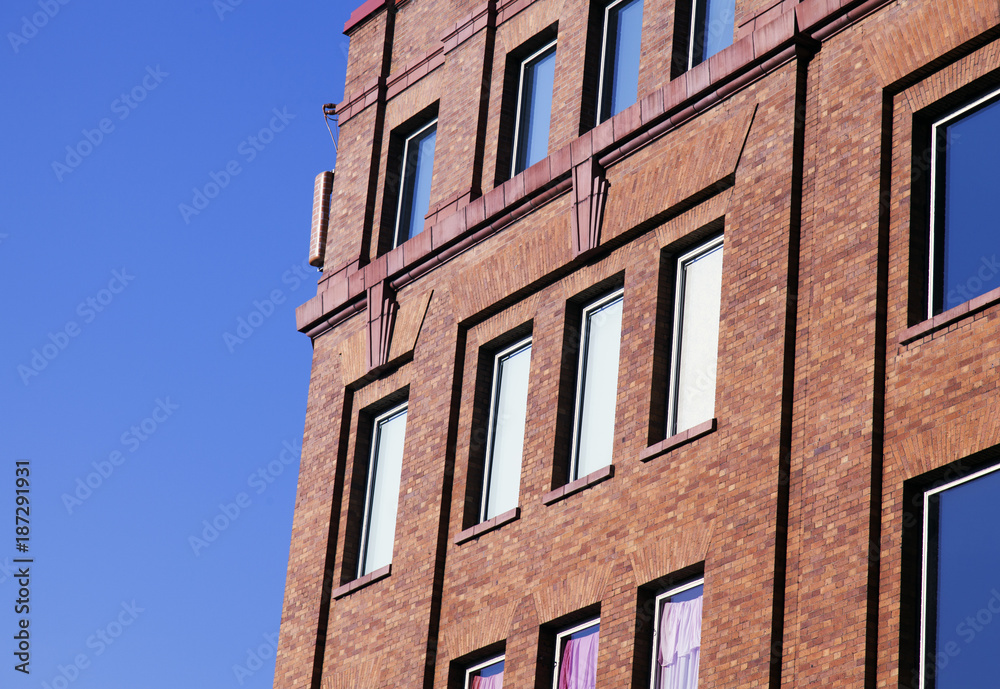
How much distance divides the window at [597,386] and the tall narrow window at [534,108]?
338 centimetres

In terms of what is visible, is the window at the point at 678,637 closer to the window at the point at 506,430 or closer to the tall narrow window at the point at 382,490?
the window at the point at 506,430

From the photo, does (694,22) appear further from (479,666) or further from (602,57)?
(479,666)

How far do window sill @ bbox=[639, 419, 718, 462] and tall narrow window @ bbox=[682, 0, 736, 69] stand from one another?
17.4ft

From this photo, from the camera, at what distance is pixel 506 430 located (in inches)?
904

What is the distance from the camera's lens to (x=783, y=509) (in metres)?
17.9

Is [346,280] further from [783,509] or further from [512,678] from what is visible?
[783,509]

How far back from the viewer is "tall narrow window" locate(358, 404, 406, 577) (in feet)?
79.7

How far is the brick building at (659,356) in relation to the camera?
55.8 ft

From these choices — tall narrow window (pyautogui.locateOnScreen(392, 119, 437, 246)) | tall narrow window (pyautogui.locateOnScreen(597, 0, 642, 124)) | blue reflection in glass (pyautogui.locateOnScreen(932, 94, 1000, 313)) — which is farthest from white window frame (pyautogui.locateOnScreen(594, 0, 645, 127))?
blue reflection in glass (pyautogui.locateOnScreen(932, 94, 1000, 313))

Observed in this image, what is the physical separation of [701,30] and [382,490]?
7.60m

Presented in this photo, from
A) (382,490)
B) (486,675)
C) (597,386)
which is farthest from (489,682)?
(382,490)

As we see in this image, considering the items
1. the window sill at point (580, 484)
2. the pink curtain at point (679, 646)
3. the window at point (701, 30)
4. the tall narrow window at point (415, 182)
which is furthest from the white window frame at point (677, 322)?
the tall narrow window at point (415, 182)

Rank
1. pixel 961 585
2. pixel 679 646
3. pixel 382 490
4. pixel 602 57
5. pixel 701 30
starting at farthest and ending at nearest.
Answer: pixel 382 490 < pixel 602 57 < pixel 701 30 < pixel 679 646 < pixel 961 585

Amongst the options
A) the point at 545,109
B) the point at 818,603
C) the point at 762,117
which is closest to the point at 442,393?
the point at 545,109
